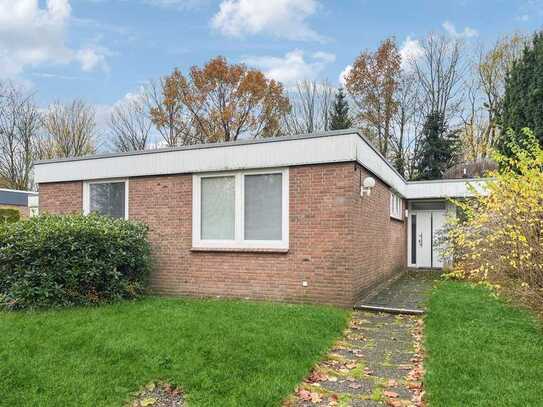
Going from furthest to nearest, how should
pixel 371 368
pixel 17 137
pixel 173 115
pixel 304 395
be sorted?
pixel 17 137 < pixel 173 115 < pixel 371 368 < pixel 304 395

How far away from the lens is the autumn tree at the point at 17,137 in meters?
33.9

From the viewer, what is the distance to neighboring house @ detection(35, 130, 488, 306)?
8.29 m

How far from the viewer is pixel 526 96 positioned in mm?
16172

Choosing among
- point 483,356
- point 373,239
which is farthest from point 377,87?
point 483,356

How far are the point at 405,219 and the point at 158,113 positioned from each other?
21.7 metres

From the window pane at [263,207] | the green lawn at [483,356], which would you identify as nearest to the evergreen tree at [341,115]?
the window pane at [263,207]

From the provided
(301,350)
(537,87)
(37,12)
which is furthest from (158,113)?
(301,350)

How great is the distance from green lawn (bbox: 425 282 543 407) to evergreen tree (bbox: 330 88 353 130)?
21958 mm

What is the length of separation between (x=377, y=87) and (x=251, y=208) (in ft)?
74.9

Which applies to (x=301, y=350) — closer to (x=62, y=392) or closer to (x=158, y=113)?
(x=62, y=392)

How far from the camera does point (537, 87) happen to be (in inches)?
609

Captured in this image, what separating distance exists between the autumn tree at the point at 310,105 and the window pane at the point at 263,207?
25.2m

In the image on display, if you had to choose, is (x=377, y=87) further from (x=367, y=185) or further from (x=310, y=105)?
(x=367, y=185)

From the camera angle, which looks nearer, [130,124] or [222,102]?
[222,102]
